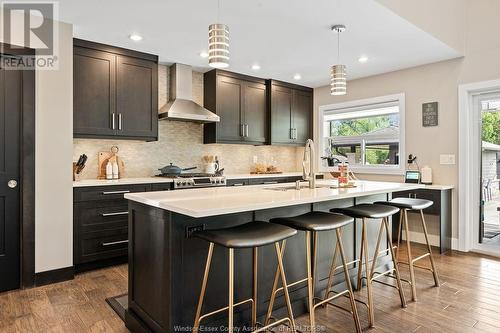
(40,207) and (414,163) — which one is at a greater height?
(414,163)

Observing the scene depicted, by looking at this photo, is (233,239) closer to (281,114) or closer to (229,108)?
(229,108)

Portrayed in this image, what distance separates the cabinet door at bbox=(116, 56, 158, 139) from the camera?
3.92m

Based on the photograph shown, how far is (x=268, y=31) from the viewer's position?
3422 mm

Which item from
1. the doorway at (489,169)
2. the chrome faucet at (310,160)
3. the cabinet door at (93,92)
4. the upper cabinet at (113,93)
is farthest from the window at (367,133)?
the cabinet door at (93,92)

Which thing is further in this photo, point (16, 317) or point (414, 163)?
point (414, 163)

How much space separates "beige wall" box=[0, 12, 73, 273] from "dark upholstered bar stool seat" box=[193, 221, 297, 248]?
1.96 m

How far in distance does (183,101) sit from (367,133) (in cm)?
294

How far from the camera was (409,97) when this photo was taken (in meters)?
4.71

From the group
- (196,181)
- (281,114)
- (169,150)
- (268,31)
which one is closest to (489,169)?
(281,114)

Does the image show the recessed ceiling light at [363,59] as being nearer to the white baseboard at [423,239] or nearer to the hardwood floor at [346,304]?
the white baseboard at [423,239]

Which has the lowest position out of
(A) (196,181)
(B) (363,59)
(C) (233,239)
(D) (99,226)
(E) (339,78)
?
(D) (99,226)

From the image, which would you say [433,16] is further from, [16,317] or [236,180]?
[16,317]

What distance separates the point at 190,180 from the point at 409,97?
326 cm

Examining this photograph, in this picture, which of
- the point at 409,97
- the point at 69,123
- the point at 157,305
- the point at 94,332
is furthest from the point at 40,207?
the point at 409,97
